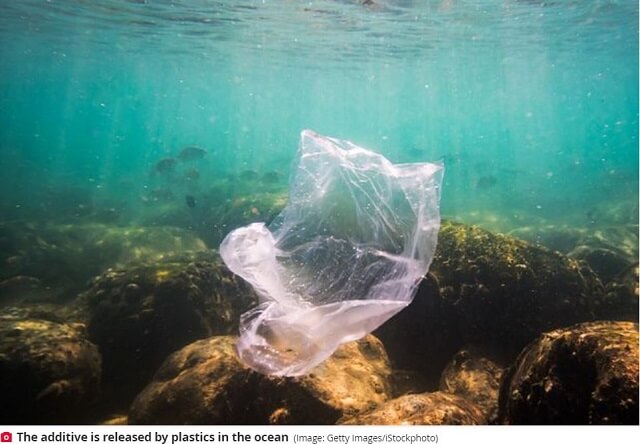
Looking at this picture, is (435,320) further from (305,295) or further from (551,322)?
(305,295)

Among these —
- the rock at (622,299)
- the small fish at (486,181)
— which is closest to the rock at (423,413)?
the rock at (622,299)

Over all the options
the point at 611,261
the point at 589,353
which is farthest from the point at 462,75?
the point at 589,353

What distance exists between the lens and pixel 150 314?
582 centimetres

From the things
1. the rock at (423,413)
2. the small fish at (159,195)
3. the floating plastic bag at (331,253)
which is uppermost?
the floating plastic bag at (331,253)

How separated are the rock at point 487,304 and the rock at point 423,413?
1.63 metres

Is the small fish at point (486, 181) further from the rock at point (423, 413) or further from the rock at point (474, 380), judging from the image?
the rock at point (423, 413)

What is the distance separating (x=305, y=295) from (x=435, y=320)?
2196mm

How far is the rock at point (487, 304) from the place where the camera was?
5.14m

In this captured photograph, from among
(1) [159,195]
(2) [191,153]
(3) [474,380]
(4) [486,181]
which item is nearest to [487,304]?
(3) [474,380]

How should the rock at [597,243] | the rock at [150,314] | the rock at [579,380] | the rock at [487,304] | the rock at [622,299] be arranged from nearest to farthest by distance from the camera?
the rock at [579,380], the rock at [487,304], the rock at [622,299], the rock at [150,314], the rock at [597,243]

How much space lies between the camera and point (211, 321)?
6199 millimetres

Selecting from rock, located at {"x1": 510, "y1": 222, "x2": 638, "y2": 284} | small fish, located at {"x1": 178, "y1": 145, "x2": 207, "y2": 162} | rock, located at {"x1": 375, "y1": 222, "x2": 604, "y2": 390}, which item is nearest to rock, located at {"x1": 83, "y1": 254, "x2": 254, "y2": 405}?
rock, located at {"x1": 375, "y1": 222, "x2": 604, "y2": 390}

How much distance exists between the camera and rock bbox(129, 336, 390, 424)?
13.3 feet
